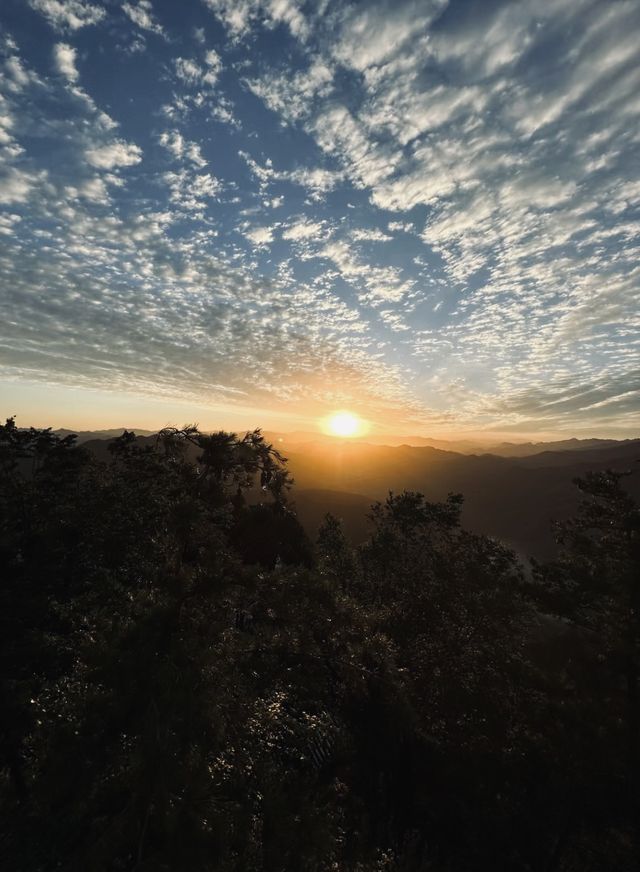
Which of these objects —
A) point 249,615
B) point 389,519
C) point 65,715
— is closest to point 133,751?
point 65,715

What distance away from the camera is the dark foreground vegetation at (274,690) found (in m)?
4.78

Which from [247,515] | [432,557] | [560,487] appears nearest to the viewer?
[432,557]

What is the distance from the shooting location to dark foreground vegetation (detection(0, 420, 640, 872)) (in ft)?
15.7

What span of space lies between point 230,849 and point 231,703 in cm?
226

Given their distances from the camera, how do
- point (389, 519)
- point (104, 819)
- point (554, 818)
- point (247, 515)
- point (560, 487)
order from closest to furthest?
point (104, 819) → point (554, 818) → point (247, 515) → point (389, 519) → point (560, 487)

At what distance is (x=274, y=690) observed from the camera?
11.7 metres

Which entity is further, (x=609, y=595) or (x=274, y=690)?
(x=609, y=595)

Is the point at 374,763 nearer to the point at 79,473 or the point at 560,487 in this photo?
the point at 79,473

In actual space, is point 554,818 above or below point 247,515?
below

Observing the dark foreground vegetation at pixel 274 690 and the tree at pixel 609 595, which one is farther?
the tree at pixel 609 595

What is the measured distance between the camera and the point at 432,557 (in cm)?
2845

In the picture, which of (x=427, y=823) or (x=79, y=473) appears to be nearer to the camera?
(x=427, y=823)

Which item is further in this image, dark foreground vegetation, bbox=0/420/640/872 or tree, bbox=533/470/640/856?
tree, bbox=533/470/640/856

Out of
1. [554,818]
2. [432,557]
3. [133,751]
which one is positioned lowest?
[554,818]
